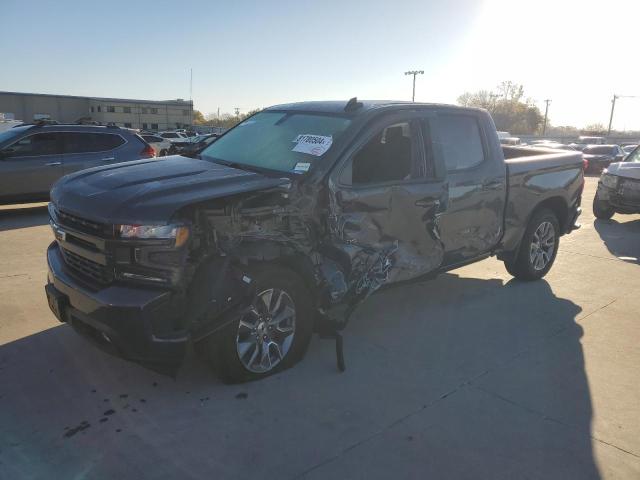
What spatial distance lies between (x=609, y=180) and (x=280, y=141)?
27.7ft

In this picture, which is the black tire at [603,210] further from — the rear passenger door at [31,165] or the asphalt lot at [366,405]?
the rear passenger door at [31,165]

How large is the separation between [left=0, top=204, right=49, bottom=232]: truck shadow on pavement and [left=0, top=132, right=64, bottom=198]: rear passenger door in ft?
1.42

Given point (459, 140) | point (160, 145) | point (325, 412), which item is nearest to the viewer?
point (325, 412)

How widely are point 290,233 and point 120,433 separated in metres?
1.63

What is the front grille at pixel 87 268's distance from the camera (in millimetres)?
3273

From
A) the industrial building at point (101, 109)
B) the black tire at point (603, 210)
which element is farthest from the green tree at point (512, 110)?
the black tire at point (603, 210)

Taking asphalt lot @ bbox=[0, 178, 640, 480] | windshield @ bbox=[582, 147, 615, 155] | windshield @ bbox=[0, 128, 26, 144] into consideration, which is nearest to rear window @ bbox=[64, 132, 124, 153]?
windshield @ bbox=[0, 128, 26, 144]

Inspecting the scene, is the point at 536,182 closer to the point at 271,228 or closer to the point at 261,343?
the point at 271,228

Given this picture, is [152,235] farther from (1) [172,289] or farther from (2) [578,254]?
(2) [578,254]

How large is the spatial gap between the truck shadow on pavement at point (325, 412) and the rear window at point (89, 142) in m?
6.94

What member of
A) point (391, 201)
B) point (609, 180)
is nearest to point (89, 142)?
point (391, 201)

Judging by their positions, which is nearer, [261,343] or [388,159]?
[261,343]

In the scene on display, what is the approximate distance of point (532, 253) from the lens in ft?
20.2

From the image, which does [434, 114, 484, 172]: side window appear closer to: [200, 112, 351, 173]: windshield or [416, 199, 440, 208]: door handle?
[416, 199, 440, 208]: door handle
